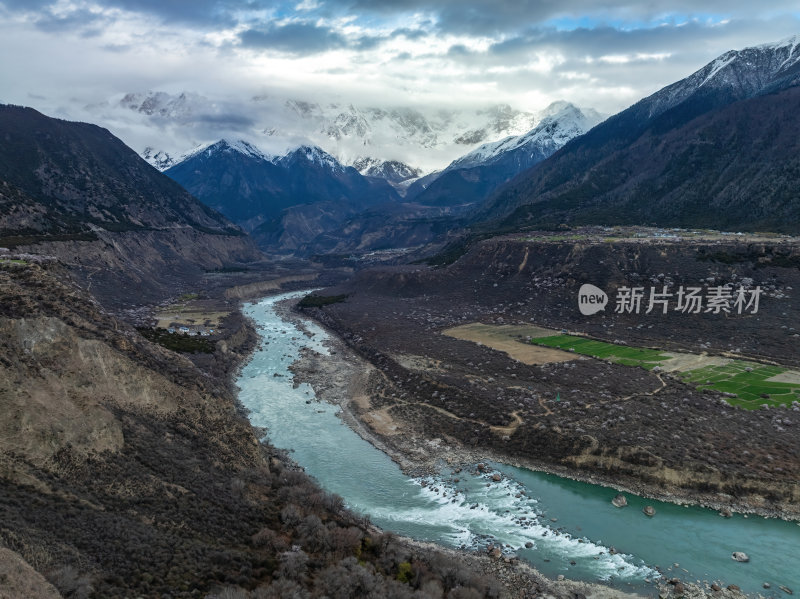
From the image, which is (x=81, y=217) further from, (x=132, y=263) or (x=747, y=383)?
(x=747, y=383)

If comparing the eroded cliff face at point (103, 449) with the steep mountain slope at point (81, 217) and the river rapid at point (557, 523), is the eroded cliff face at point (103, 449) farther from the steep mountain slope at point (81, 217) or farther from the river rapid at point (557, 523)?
the steep mountain slope at point (81, 217)

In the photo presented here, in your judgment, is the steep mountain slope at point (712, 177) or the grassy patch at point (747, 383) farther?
the steep mountain slope at point (712, 177)

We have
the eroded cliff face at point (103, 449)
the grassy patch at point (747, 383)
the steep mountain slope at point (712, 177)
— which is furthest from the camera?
the steep mountain slope at point (712, 177)

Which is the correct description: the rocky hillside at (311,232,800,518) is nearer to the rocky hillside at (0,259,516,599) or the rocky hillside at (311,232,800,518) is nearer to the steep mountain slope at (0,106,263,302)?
the rocky hillside at (0,259,516,599)

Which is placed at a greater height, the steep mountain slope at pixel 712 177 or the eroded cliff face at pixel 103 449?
the steep mountain slope at pixel 712 177

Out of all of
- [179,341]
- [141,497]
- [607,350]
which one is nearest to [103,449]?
[141,497]

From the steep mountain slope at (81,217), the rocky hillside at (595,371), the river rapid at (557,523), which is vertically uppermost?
the steep mountain slope at (81,217)

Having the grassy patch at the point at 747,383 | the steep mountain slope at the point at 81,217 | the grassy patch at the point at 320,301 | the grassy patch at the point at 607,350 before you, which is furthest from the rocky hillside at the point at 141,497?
the grassy patch at the point at 320,301

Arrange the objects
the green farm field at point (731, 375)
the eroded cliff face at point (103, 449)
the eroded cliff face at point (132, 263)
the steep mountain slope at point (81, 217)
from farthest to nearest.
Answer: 1. the steep mountain slope at point (81, 217)
2. the eroded cliff face at point (132, 263)
3. the green farm field at point (731, 375)
4. the eroded cliff face at point (103, 449)
